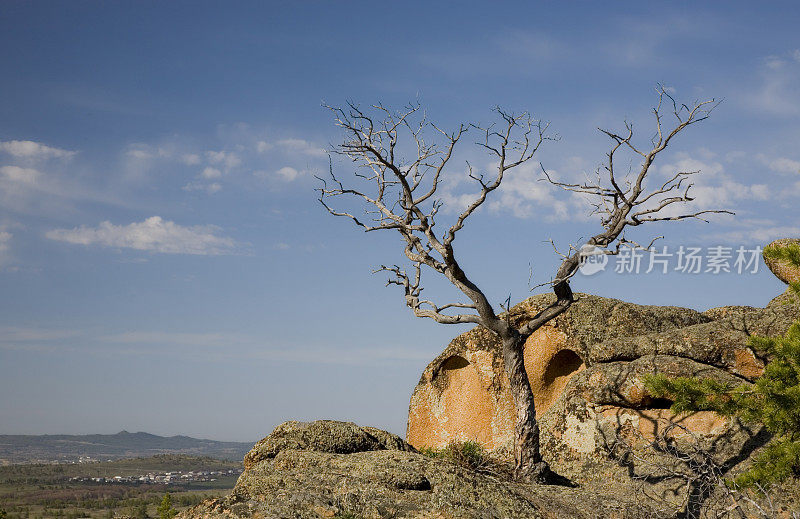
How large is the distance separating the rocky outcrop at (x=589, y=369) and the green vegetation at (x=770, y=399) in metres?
3.47

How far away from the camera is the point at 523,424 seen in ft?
64.7

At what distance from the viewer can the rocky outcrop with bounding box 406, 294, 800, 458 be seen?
2114 cm

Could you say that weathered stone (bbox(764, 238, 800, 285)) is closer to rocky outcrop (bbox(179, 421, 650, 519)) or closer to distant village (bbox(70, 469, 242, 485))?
rocky outcrop (bbox(179, 421, 650, 519))

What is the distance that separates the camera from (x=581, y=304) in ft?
89.5

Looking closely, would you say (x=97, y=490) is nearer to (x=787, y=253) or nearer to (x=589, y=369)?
(x=589, y=369)

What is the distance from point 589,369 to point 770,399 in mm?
7641

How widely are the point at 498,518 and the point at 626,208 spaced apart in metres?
11.6

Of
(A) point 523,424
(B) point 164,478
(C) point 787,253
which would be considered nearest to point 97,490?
(B) point 164,478

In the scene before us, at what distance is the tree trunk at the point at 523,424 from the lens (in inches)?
755

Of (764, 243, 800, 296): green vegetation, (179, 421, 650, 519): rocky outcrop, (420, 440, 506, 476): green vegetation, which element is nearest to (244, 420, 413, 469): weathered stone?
(179, 421, 650, 519): rocky outcrop

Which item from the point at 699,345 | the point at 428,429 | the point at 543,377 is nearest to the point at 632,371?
the point at 699,345

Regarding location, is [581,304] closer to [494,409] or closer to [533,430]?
[494,409]

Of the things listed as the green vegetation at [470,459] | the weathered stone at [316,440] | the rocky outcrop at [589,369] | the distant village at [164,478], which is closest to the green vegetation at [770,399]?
the rocky outcrop at [589,369]

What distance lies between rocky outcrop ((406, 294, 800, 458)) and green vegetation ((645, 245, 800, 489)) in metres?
3.47
